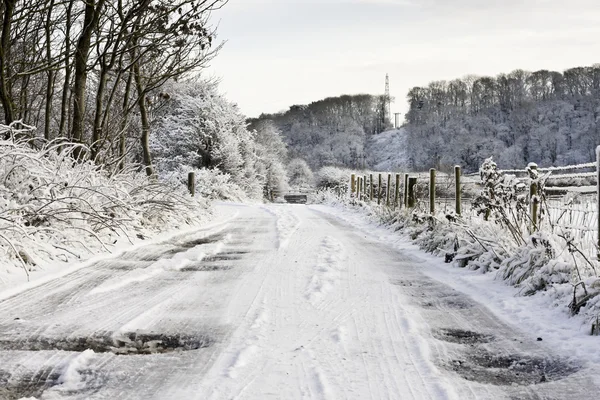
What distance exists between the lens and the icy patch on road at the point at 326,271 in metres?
4.79

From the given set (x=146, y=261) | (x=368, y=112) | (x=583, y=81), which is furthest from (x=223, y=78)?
(x=368, y=112)

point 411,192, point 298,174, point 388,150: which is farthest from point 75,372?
point 388,150

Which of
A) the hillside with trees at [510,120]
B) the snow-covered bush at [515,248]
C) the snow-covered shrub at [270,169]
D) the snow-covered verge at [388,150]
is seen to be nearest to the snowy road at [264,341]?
A: the snow-covered bush at [515,248]

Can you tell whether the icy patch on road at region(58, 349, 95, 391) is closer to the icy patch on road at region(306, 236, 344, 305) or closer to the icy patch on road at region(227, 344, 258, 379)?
the icy patch on road at region(227, 344, 258, 379)

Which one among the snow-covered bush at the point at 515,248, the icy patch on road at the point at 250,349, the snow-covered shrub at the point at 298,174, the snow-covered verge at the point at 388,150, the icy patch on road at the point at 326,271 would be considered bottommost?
the icy patch on road at the point at 326,271

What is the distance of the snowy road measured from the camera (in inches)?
101

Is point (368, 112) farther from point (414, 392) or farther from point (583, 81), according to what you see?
point (414, 392)

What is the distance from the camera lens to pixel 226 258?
22.8 feet

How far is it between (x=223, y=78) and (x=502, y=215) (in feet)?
84.4

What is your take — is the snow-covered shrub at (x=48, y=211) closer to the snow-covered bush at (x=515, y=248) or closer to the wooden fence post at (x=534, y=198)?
the snow-covered bush at (x=515, y=248)

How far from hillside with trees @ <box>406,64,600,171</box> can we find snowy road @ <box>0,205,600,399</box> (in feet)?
235

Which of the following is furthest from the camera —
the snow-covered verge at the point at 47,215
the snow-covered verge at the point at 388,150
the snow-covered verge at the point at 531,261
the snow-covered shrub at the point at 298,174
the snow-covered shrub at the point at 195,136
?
the snow-covered verge at the point at 388,150

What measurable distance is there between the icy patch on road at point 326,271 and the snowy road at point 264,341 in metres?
0.03

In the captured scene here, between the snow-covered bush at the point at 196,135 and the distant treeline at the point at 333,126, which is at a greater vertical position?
the distant treeline at the point at 333,126
